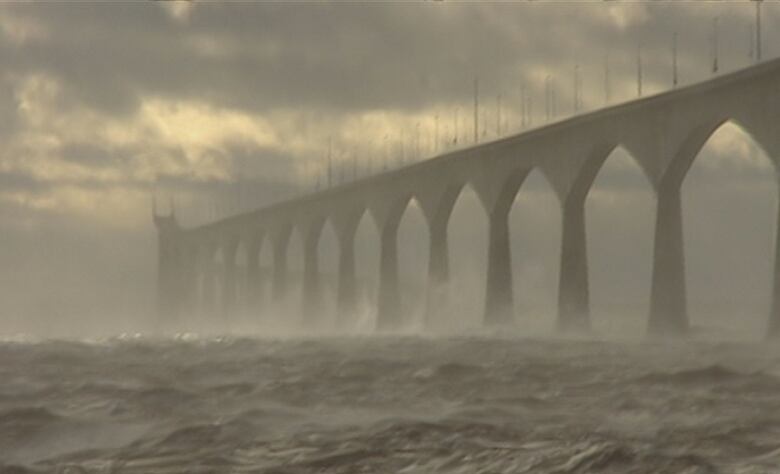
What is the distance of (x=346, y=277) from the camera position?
98.3 metres

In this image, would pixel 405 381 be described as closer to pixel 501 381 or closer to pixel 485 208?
pixel 501 381

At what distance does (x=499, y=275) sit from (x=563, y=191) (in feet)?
32.3

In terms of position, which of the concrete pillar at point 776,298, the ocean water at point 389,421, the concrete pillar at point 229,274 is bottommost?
the ocean water at point 389,421

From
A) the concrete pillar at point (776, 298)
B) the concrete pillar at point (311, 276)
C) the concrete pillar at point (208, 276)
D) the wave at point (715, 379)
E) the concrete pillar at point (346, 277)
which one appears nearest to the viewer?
the wave at point (715, 379)

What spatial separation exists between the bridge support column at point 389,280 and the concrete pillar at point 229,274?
4916cm

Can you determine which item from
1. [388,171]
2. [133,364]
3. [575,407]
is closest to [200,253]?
[388,171]

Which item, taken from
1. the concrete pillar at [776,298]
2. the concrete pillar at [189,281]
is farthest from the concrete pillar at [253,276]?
Answer: the concrete pillar at [776,298]

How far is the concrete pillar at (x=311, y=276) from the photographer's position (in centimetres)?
10581

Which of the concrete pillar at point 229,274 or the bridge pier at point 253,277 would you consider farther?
the concrete pillar at point 229,274

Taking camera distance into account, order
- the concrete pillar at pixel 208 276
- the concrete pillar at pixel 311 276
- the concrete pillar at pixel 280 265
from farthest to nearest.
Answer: the concrete pillar at pixel 208 276 → the concrete pillar at pixel 280 265 → the concrete pillar at pixel 311 276

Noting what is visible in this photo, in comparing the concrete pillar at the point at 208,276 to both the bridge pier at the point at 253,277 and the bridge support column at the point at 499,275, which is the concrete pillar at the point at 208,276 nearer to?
the bridge pier at the point at 253,277

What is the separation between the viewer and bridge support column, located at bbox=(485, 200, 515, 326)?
7000 centimetres

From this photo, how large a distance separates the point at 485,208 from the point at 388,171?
647 inches

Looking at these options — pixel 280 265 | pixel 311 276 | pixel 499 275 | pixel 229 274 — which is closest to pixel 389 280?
pixel 499 275
